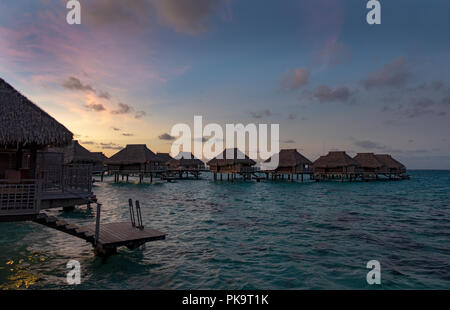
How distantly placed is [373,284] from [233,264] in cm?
475

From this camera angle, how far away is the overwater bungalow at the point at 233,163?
5762cm

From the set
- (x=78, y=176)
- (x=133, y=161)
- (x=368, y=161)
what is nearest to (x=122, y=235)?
(x=78, y=176)

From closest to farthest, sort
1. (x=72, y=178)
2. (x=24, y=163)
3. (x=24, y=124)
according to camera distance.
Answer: (x=24, y=124)
(x=72, y=178)
(x=24, y=163)

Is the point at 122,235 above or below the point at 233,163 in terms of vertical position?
below

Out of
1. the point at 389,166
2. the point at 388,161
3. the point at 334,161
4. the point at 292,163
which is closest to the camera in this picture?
the point at 292,163

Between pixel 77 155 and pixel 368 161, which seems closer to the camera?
pixel 77 155

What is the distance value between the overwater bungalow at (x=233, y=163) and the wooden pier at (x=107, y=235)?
1826 inches

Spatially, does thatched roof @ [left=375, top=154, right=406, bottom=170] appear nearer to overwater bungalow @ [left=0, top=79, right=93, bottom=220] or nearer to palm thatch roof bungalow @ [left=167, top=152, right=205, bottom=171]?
palm thatch roof bungalow @ [left=167, top=152, right=205, bottom=171]

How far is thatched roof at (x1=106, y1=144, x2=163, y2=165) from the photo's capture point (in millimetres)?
48812

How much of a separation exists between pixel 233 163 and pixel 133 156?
816 inches

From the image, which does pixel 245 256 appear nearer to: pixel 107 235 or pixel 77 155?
pixel 107 235

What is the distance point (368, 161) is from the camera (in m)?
66.7

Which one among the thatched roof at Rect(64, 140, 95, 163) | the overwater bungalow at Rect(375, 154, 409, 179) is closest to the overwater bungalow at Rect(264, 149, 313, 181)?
the overwater bungalow at Rect(375, 154, 409, 179)

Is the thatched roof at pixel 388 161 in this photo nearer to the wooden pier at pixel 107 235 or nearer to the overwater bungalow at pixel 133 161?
the overwater bungalow at pixel 133 161
